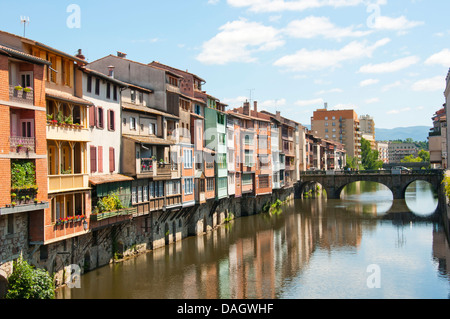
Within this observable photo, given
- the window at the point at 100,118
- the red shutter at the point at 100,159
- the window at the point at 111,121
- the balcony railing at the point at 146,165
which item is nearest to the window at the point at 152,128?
the balcony railing at the point at 146,165

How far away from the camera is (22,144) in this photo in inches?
1171

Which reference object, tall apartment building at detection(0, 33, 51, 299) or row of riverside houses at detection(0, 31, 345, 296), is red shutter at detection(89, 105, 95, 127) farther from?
tall apartment building at detection(0, 33, 51, 299)

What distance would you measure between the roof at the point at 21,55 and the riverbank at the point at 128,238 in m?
11.7

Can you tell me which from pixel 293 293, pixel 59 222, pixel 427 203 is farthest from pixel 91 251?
pixel 427 203

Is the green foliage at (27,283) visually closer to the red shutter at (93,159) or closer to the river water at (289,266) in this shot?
the river water at (289,266)

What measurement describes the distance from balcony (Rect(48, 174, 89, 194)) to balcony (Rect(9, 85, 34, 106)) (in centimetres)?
509

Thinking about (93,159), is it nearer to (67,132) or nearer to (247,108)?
(67,132)

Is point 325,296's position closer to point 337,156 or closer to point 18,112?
point 18,112

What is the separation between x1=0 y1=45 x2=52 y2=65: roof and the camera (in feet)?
93.2

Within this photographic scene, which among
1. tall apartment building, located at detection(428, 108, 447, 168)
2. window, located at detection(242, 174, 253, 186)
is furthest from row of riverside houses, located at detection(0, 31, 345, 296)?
tall apartment building, located at detection(428, 108, 447, 168)

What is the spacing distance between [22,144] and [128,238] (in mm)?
17614

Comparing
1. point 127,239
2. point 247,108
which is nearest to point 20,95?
point 127,239

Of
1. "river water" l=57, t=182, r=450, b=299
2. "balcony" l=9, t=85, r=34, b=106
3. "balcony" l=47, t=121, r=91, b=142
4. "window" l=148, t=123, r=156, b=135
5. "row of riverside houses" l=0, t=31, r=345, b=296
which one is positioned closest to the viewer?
"balcony" l=9, t=85, r=34, b=106

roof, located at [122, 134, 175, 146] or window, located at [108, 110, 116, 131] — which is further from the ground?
window, located at [108, 110, 116, 131]
